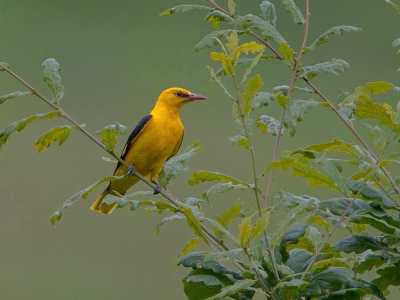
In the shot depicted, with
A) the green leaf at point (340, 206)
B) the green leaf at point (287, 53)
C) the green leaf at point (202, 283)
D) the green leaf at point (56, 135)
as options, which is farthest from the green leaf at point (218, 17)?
the green leaf at point (202, 283)

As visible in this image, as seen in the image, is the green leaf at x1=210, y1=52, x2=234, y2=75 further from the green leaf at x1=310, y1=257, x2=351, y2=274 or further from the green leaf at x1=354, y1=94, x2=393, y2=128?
the green leaf at x1=310, y1=257, x2=351, y2=274

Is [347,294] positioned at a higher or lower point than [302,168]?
lower

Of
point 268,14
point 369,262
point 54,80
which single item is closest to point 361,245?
point 369,262

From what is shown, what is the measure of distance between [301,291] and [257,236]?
0.15 m

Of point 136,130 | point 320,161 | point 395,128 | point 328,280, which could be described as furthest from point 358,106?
point 136,130

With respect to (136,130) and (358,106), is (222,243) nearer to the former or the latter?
(358,106)

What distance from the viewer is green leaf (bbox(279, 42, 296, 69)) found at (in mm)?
1712

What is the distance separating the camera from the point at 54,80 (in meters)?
1.84

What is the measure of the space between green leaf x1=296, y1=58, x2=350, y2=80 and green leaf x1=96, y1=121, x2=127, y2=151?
52 centimetres

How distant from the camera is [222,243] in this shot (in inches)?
63.2

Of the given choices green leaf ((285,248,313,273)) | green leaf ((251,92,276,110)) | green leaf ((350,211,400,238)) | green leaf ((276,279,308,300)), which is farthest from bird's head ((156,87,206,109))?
green leaf ((276,279,308,300))

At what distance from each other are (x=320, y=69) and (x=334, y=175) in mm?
486

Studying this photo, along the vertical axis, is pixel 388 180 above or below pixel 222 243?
above

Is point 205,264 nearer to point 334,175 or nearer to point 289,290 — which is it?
point 289,290
